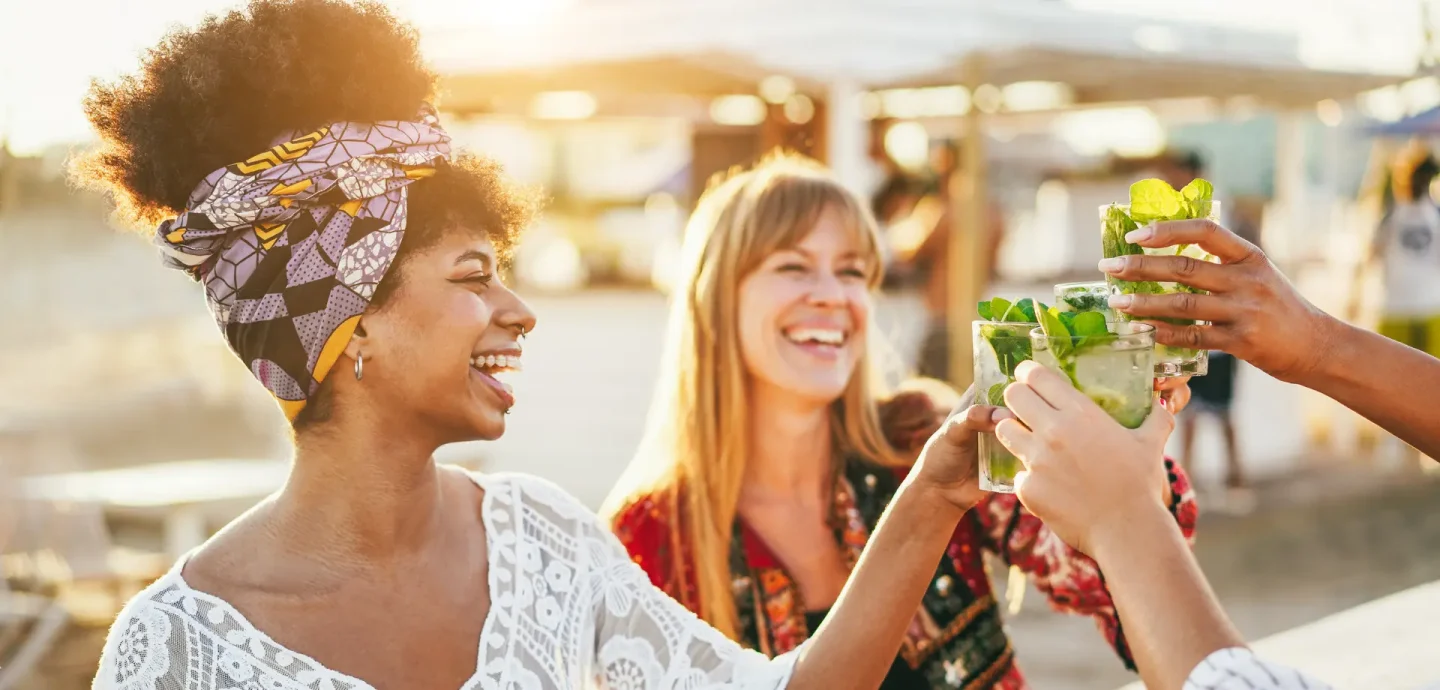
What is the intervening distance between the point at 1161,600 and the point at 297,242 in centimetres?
118

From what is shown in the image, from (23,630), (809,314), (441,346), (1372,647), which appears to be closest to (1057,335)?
(441,346)

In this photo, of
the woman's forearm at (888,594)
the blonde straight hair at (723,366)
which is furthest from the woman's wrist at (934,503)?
the blonde straight hair at (723,366)

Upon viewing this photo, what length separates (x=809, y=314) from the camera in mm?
3068

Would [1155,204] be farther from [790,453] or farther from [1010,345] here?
[790,453]

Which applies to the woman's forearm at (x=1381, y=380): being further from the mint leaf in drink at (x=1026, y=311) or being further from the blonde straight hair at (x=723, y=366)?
the blonde straight hair at (x=723, y=366)

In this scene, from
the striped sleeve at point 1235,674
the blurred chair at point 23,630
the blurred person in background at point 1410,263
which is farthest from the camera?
the blurred person in background at point 1410,263

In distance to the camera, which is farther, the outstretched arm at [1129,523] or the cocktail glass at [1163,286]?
the cocktail glass at [1163,286]

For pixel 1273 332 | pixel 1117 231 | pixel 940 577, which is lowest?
pixel 940 577

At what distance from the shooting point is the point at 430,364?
1.92 meters

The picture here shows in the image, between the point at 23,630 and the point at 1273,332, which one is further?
the point at 23,630

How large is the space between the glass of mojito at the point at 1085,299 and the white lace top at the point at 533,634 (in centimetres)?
70

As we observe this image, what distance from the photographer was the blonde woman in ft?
9.07

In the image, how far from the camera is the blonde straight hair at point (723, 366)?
9.96 feet

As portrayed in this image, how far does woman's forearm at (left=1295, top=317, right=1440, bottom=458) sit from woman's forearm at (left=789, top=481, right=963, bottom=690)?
568 mm
